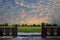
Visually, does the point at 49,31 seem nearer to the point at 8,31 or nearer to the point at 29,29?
the point at 29,29

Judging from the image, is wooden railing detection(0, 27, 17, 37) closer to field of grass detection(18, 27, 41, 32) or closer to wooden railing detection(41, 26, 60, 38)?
field of grass detection(18, 27, 41, 32)

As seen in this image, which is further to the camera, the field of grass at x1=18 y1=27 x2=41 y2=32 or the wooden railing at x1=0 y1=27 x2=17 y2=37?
the field of grass at x1=18 y1=27 x2=41 y2=32

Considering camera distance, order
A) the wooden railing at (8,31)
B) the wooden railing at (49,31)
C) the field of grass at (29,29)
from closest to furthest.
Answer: the wooden railing at (49,31), the wooden railing at (8,31), the field of grass at (29,29)

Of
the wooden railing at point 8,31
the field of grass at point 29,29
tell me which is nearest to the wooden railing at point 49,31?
the field of grass at point 29,29

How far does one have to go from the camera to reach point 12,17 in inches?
296

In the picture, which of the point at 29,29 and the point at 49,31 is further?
the point at 29,29

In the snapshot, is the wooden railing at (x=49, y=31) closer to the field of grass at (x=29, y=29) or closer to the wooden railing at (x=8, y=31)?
the field of grass at (x=29, y=29)

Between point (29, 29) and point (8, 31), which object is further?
point (29, 29)

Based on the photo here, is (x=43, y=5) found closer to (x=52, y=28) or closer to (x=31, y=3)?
(x=31, y=3)

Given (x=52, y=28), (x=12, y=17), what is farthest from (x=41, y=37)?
(x=12, y=17)

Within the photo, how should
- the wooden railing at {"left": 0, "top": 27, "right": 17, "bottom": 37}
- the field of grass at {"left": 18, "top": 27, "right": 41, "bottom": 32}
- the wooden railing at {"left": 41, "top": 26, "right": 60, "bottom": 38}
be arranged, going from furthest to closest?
1. the field of grass at {"left": 18, "top": 27, "right": 41, "bottom": 32}
2. the wooden railing at {"left": 0, "top": 27, "right": 17, "bottom": 37}
3. the wooden railing at {"left": 41, "top": 26, "right": 60, "bottom": 38}

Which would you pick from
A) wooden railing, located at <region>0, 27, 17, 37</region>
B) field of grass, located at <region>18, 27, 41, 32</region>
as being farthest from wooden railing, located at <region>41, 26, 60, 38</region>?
wooden railing, located at <region>0, 27, 17, 37</region>

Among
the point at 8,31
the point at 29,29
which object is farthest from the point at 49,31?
the point at 8,31

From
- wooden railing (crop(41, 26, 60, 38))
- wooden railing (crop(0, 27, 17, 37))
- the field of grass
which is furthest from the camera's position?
the field of grass
